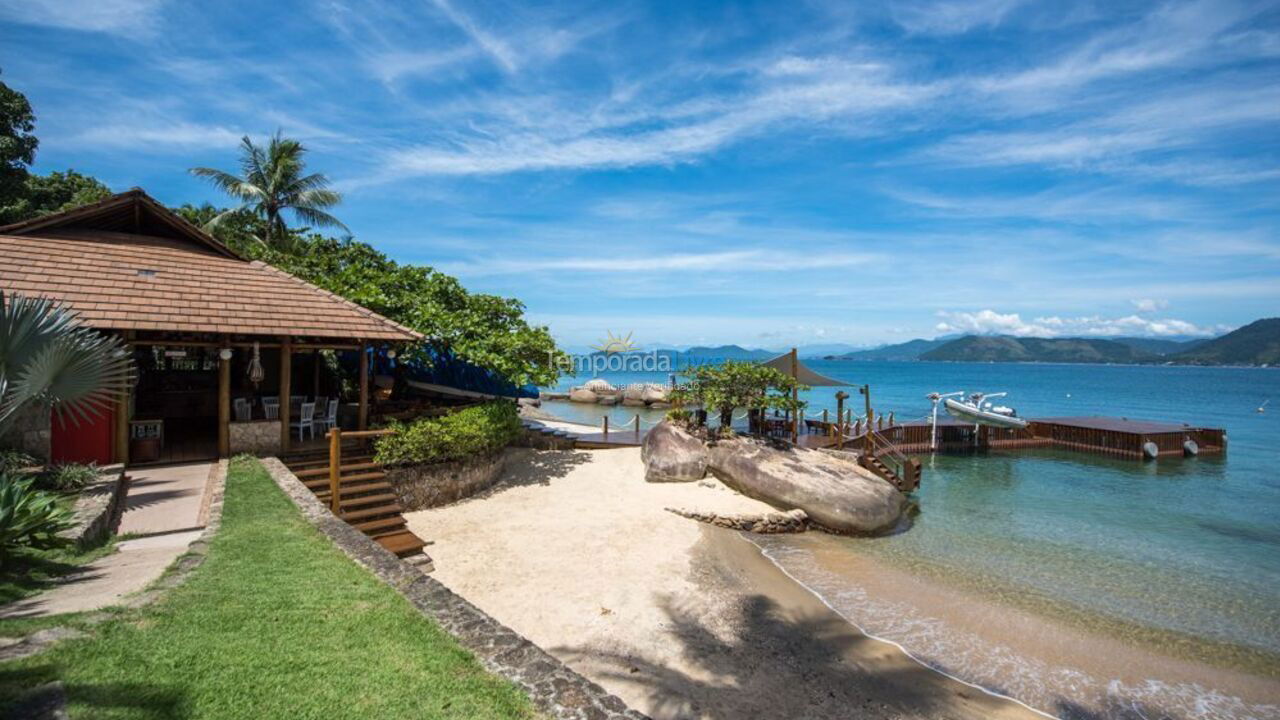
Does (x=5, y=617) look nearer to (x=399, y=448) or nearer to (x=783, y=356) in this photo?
(x=399, y=448)

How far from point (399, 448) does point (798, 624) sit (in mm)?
8718

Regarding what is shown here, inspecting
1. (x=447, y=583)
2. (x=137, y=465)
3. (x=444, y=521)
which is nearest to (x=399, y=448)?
(x=444, y=521)

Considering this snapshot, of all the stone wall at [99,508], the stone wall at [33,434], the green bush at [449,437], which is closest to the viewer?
the stone wall at [99,508]

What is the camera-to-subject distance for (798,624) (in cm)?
898

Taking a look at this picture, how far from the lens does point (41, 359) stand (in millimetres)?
5973

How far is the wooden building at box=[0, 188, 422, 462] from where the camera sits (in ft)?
33.7

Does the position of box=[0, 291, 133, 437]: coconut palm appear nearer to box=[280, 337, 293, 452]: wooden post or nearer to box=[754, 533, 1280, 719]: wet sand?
box=[280, 337, 293, 452]: wooden post

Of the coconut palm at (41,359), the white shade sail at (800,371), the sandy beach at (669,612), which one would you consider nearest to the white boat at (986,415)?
the white shade sail at (800,371)

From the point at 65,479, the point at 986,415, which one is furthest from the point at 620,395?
the point at 65,479

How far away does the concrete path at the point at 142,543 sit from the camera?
198 inches

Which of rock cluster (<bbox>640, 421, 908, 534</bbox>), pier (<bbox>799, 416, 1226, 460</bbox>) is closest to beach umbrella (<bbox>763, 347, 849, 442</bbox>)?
rock cluster (<bbox>640, 421, 908, 534</bbox>)

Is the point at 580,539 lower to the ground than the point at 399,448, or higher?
lower

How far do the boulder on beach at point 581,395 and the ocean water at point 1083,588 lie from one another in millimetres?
31705

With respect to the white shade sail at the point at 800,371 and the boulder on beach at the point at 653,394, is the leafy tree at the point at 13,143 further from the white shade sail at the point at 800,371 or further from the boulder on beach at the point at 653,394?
the boulder on beach at the point at 653,394
